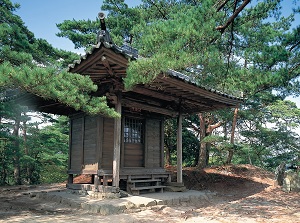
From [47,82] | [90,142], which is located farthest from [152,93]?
[47,82]

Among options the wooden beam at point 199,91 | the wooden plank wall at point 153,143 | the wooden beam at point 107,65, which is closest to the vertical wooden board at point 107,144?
the wooden plank wall at point 153,143

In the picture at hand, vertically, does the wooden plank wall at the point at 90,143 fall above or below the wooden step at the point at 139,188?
above

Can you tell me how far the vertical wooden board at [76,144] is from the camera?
983cm

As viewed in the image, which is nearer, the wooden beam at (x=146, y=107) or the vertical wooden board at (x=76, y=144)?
the wooden beam at (x=146, y=107)

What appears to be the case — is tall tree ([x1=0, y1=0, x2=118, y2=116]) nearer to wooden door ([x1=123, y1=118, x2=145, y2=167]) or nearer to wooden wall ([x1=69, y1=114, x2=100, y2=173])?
wooden wall ([x1=69, y1=114, x2=100, y2=173])

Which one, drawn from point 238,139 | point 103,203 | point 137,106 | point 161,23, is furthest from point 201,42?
point 238,139

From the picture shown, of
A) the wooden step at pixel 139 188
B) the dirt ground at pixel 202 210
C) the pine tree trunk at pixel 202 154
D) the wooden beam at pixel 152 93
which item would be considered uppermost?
the wooden beam at pixel 152 93

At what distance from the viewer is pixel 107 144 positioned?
28.9 ft

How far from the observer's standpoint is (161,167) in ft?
34.2

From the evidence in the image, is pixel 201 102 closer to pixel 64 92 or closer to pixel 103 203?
pixel 103 203

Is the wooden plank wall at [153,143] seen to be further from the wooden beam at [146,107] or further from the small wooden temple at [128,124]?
the wooden beam at [146,107]

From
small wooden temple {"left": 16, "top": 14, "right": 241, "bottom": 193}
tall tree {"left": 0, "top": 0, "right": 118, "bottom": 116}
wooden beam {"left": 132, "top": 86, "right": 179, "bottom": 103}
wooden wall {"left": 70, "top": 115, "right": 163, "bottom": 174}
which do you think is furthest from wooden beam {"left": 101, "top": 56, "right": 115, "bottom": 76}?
wooden wall {"left": 70, "top": 115, "right": 163, "bottom": 174}

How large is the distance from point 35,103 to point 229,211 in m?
7.42

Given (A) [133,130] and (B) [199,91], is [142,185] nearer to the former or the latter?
(A) [133,130]
